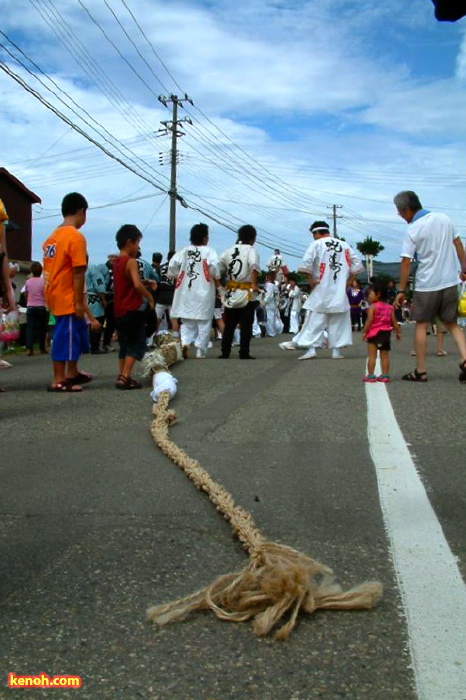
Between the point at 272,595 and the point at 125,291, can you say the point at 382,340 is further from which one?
the point at 272,595

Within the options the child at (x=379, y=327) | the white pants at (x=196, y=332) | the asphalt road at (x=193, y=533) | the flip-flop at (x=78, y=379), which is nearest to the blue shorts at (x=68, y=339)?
the flip-flop at (x=78, y=379)

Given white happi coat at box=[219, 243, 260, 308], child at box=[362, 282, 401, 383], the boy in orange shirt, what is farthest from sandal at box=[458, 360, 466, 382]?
white happi coat at box=[219, 243, 260, 308]

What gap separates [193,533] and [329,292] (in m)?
8.26

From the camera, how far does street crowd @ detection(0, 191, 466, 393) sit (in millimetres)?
7859

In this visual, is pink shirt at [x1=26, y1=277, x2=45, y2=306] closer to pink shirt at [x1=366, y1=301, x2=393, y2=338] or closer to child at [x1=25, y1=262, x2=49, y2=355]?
child at [x1=25, y1=262, x2=49, y2=355]

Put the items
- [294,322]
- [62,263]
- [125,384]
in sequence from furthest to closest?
[294,322] → [125,384] → [62,263]

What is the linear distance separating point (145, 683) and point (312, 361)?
8853 millimetres

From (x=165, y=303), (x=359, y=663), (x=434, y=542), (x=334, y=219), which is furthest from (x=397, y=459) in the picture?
(x=334, y=219)

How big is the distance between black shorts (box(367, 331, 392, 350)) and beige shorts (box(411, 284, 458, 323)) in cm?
35

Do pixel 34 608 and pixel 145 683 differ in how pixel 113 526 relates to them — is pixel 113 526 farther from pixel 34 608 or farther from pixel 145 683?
pixel 145 683

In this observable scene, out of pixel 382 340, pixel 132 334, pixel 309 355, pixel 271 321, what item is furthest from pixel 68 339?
pixel 271 321

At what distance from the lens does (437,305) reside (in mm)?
8602

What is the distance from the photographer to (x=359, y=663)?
224cm

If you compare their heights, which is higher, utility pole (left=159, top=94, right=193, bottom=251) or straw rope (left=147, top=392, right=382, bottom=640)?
utility pole (left=159, top=94, right=193, bottom=251)
